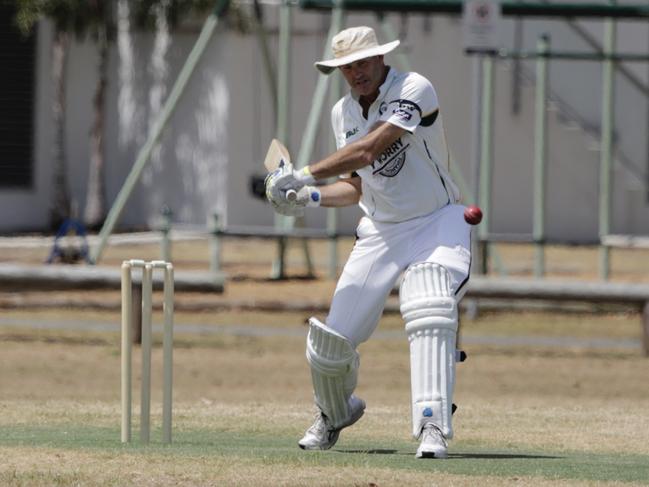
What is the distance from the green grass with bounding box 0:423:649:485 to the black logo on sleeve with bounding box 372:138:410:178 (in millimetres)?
1307

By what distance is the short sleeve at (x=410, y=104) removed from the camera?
27.9ft

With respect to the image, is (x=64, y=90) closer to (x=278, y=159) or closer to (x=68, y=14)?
(x=68, y=14)

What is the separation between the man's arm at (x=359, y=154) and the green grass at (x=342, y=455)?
4.23 ft

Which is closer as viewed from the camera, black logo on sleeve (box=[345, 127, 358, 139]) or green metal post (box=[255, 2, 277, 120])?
black logo on sleeve (box=[345, 127, 358, 139])

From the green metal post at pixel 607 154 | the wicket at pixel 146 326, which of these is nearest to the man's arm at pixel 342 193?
the wicket at pixel 146 326

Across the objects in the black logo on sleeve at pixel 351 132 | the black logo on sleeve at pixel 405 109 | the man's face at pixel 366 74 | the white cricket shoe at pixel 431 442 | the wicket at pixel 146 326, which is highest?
the man's face at pixel 366 74

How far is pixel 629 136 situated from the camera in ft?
88.5

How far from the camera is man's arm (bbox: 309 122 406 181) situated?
846 cm

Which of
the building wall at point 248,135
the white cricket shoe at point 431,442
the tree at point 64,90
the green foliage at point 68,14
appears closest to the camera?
the white cricket shoe at point 431,442

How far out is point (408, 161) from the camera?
8.67 metres

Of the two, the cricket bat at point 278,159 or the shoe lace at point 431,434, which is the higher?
the cricket bat at point 278,159

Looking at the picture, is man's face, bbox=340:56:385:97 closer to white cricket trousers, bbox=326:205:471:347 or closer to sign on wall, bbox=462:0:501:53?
white cricket trousers, bbox=326:205:471:347

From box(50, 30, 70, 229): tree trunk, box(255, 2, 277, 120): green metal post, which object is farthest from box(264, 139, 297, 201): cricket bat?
box(50, 30, 70, 229): tree trunk

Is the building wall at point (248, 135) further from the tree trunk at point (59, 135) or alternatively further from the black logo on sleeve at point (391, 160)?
the black logo on sleeve at point (391, 160)
